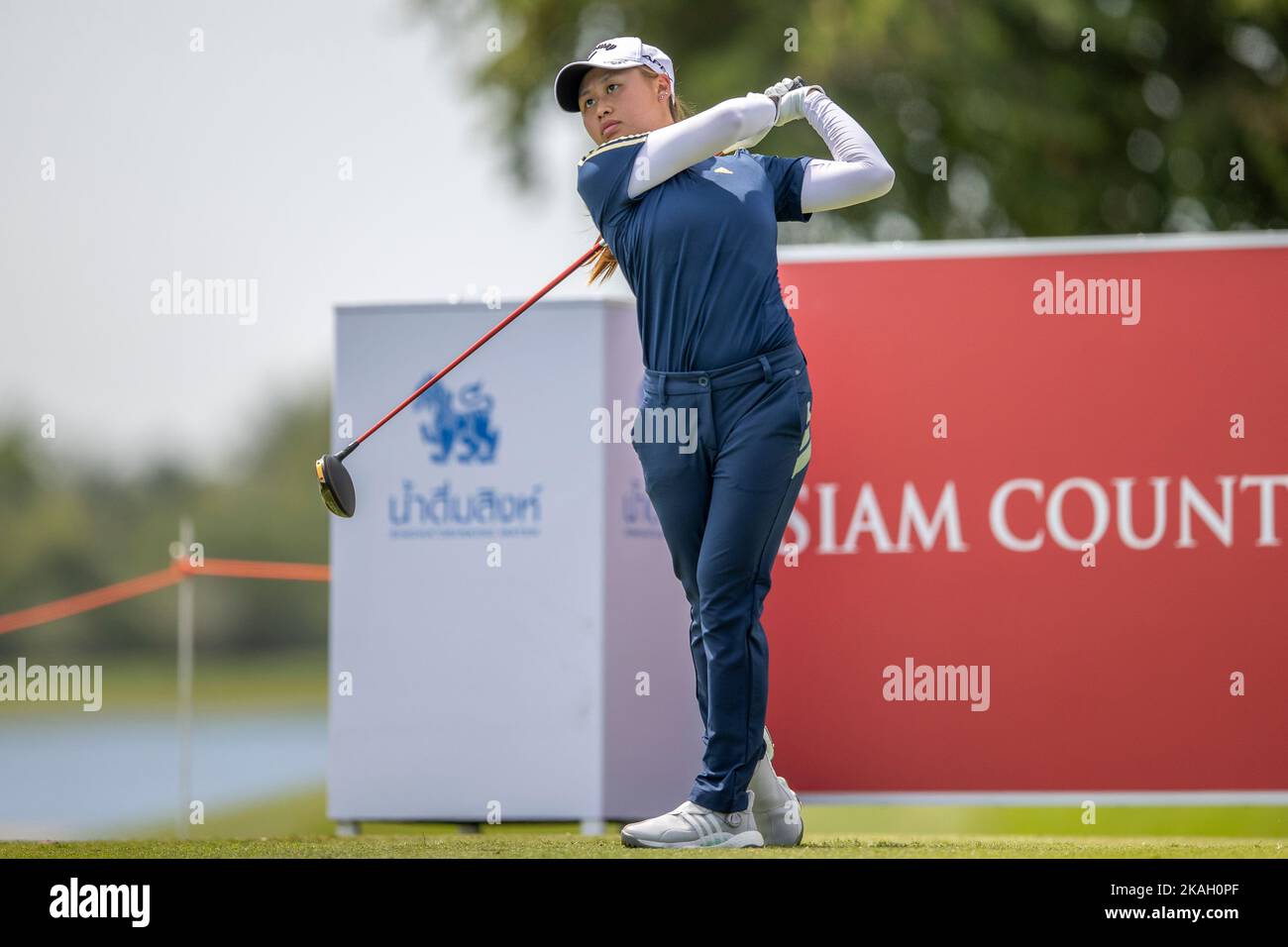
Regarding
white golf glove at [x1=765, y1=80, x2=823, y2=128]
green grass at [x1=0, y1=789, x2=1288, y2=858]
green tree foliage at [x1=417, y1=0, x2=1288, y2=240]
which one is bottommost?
green grass at [x1=0, y1=789, x2=1288, y2=858]

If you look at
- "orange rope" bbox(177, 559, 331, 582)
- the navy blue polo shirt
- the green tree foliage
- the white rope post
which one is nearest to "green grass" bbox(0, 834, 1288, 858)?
the navy blue polo shirt

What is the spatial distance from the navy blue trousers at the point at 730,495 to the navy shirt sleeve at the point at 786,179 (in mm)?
458

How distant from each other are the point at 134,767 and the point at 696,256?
19.3m

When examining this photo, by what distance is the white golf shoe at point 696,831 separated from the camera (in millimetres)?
4621

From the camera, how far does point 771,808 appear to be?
490cm

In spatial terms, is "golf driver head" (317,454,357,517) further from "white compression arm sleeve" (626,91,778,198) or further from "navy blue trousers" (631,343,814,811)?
"white compression arm sleeve" (626,91,778,198)

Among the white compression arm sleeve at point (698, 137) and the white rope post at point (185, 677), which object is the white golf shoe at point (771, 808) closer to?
the white compression arm sleeve at point (698, 137)

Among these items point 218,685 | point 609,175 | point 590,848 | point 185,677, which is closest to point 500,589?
point 590,848

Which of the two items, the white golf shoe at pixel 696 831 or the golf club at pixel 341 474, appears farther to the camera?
the golf club at pixel 341 474

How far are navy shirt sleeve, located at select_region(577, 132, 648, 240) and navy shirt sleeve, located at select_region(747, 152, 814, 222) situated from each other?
39cm

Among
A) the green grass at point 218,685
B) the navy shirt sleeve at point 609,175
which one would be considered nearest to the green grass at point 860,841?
the navy shirt sleeve at point 609,175

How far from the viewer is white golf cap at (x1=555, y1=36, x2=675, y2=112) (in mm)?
4746

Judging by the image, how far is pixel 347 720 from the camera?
6.05 meters
